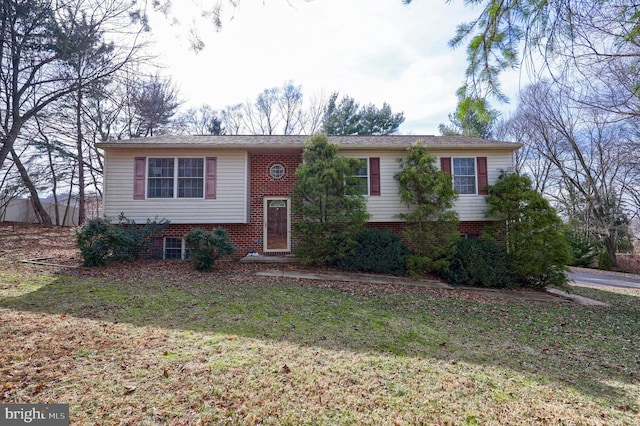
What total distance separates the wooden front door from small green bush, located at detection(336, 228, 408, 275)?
236 centimetres

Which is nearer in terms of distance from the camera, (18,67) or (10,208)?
(18,67)

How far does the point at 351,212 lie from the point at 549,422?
689 centimetres

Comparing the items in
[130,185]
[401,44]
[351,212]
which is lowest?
[351,212]

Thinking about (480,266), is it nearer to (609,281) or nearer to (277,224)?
(277,224)

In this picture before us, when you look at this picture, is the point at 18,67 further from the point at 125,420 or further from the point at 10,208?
the point at 125,420

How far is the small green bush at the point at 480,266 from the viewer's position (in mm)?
8922

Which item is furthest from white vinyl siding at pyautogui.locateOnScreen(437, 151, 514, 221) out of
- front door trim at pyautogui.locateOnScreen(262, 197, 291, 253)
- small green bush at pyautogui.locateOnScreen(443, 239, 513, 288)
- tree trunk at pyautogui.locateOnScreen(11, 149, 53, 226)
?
tree trunk at pyautogui.locateOnScreen(11, 149, 53, 226)

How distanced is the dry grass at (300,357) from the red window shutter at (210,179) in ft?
12.2

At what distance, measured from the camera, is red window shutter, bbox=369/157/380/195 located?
10.3 metres

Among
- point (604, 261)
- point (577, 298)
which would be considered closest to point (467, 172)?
point (577, 298)

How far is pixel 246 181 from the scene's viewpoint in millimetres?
10148

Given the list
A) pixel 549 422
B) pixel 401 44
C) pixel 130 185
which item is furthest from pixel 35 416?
pixel 130 185

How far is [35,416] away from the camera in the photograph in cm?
237

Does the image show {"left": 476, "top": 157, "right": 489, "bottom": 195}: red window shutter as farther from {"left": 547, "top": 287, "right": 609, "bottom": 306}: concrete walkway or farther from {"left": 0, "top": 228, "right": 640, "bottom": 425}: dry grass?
{"left": 0, "top": 228, "right": 640, "bottom": 425}: dry grass
